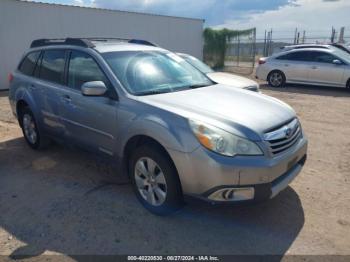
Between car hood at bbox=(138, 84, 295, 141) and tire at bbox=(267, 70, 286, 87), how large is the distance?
9697 millimetres

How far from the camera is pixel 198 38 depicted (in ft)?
67.3

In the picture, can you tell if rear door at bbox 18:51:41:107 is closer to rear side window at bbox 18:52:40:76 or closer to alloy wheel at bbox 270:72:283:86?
rear side window at bbox 18:52:40:76

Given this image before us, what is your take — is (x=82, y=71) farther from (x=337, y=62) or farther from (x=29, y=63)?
(x=337, y=62)

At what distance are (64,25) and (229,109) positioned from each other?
12.4 meters

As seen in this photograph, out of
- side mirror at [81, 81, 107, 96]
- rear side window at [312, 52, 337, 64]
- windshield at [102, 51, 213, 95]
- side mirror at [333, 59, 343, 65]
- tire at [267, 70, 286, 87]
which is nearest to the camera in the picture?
side mirror at [81, 81, 107, 96]

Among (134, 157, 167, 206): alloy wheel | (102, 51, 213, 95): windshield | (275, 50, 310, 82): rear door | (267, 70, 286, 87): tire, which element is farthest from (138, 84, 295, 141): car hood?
(267, 70, 286, 87): tire

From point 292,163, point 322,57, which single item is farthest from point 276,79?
point 292,163

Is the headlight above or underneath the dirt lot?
above

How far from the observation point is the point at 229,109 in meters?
3.43

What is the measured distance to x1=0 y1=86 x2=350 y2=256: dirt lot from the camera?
123 inches

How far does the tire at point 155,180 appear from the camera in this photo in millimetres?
3328

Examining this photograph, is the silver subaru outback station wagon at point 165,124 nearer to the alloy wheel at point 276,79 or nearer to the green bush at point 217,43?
the alloy wheel at point 276,79

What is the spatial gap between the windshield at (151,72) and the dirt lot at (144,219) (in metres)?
1.33

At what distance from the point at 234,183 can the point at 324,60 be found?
35.0ft
